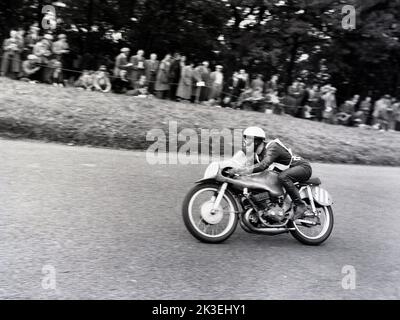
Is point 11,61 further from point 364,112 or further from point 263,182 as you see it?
point 364,112

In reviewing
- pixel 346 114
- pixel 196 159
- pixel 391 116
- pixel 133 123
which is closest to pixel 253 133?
pixel 196 159

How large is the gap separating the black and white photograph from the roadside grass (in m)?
0.06

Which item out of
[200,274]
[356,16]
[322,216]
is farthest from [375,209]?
[356,16]

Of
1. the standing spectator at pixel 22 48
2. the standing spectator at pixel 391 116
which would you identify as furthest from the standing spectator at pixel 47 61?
the standing spectator at pixel 391 116

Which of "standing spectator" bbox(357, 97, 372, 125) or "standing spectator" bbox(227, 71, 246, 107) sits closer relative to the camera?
"standing spectator" bbox(227, 71, 246, 107)

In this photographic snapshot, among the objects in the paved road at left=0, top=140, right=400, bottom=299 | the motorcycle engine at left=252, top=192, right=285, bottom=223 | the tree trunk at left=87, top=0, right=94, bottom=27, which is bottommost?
the paved road at left=0, top=140, right=400, bottom=299

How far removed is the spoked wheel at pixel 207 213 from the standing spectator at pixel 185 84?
451 inches

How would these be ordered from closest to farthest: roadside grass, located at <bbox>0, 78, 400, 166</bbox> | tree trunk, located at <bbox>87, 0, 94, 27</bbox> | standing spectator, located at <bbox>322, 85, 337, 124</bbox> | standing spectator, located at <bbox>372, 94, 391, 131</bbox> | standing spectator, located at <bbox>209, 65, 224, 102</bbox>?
roadside grass, located at <bbox>0, 78, 400, 166</bbox>
standing spectator, located at <bbox>209, 65, 224, 102</bbox>
standing spectator, located at <bbox>322, 85, 337, 124</bbox>
standing spectator, located at <bbox>372, 94, 391, 131</bbox>
tree trunk, located at <bbox>87, 0, 94, 27</bbox>

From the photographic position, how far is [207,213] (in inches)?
260

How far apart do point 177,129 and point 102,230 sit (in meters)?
8.48

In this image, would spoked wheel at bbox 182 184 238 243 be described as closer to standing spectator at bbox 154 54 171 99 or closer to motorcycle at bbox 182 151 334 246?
motorcycle at bbox 182 151 334 246

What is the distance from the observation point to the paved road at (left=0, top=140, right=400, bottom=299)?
524 centimetres

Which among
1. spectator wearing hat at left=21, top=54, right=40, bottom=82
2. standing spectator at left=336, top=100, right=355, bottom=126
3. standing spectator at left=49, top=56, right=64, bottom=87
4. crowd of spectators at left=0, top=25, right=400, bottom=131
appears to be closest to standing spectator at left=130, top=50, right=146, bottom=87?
crowd of spectators at left=0, top=25, right=400, bottom=131

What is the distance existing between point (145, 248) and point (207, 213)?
0.88 metres
